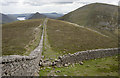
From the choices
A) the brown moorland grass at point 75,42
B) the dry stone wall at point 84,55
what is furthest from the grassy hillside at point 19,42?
the dry stone wall at point 84,55

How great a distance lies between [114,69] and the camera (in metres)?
22.2

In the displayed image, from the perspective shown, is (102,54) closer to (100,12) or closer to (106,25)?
(106,25)

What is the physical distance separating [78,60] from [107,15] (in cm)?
11950

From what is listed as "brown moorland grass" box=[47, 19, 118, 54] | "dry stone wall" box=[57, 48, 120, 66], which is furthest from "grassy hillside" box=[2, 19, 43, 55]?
"dry stone wall" box=[57, 48, 120, 66]

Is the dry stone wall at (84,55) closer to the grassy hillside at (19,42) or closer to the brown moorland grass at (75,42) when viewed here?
the brown moorland grass at (75,42)

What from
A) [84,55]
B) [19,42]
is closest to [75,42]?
[84,55]

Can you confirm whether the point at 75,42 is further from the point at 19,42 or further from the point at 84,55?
the point at 19,42

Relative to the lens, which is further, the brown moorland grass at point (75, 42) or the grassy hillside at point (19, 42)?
the brown moorland grass at point (75, 42)

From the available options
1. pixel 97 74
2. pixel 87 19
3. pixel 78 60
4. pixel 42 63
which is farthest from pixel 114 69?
pixel 87 19

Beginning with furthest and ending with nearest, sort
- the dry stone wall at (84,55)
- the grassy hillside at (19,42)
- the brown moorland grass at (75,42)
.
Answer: the brown moorland grass at (75,42) < the grassy hillside at (19,42) < the dry stone wall at (84,55)

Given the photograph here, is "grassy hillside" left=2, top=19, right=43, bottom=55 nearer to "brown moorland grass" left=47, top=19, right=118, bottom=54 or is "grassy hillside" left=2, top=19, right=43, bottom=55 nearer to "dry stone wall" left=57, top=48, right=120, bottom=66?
"brown moorland grass" left=47, top=19, right=118, bottom=54

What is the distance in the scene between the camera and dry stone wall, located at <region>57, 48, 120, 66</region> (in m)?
22.5

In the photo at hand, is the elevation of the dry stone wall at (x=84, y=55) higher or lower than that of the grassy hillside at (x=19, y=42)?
lower

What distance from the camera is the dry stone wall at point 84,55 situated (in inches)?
888
